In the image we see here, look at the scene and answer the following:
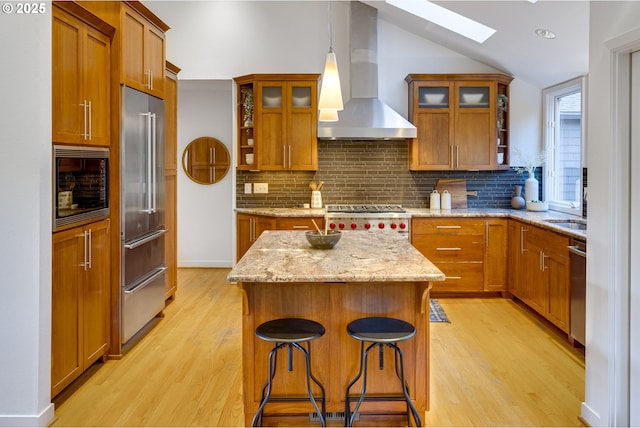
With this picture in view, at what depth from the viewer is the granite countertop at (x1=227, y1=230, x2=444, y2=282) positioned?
217 centimetres

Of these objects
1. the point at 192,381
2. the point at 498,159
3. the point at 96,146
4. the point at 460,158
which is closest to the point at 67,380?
the point at 192,381

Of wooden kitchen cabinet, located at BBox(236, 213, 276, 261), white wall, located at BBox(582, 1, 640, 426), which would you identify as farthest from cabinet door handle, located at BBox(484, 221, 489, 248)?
white wall, located at BBox(582, 1, 640, 426)

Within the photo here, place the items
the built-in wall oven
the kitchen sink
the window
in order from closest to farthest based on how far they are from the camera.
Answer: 1. the built-in wall oven
2. the kitchen sink
3. the window

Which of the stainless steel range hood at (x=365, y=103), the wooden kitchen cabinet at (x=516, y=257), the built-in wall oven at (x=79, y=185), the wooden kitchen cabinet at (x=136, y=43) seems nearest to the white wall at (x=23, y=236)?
the built-in wall oven at (x=79, y=185)

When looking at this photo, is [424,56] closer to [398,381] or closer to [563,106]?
[563,106]

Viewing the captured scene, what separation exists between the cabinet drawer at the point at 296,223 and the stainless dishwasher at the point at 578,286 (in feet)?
8.15

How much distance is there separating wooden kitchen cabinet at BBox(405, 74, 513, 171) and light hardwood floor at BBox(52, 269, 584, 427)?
71.3 inches

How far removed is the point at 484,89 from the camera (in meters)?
5.30

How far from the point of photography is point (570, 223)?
427 centimetres

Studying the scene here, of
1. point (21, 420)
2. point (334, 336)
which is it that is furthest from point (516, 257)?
point (21, 420)

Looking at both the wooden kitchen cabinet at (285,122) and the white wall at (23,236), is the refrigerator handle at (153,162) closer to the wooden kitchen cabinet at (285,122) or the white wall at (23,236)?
the white wall at (23,236)

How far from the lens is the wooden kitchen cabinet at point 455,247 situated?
5.03 m

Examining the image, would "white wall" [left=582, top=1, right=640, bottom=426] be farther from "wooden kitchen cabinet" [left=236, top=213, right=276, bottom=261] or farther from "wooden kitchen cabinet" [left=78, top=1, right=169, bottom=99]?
"wooden kitchen cabinet" [left=236, top=213, right=276, bottom=261]

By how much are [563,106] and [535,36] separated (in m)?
1.36
